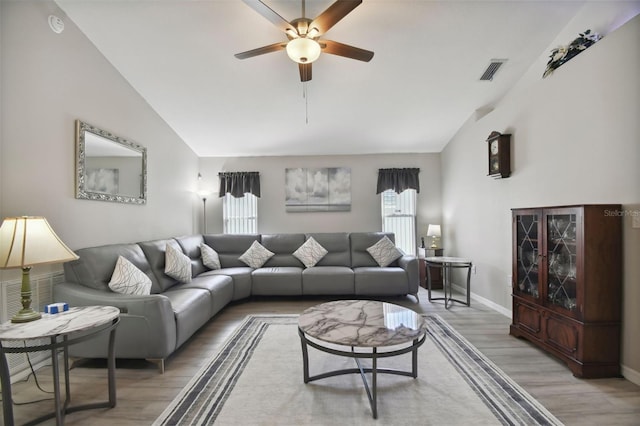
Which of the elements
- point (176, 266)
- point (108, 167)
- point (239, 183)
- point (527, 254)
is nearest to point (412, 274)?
point (527, 254)

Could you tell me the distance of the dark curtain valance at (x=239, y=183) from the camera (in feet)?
16.8

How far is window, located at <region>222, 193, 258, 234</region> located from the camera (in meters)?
5.25

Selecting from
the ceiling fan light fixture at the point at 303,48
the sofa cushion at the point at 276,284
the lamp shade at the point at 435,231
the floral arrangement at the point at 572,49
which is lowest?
the sofa cushion at the point at 276,284

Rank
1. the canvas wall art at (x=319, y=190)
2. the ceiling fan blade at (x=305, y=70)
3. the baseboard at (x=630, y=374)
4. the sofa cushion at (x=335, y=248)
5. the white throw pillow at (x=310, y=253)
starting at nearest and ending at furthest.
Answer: the baseboard at (x=630, y=374) < the ceiling fan blade at (x=305, y=70) < the white throw pillow at (x=310, y=253) < the sofa cushion at (x=335, y=248) < the canvas wall art at (x=319, y=190)

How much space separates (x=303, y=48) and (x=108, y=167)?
2.45m

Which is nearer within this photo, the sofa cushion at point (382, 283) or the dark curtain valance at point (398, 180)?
the sofa cushion at point (382, 283)

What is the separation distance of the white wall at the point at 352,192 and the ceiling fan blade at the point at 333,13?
3171mm

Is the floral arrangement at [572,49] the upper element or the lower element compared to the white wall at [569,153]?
upper

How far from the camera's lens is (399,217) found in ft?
17.1

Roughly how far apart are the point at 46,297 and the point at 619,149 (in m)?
4.59

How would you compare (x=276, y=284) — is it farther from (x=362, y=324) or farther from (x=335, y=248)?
(x=362, y=324)

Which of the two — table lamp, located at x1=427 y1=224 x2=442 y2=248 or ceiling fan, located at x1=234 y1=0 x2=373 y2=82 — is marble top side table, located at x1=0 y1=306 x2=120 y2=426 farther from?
table lamp, located at x1=427 y1=224 x2=442 y2=248

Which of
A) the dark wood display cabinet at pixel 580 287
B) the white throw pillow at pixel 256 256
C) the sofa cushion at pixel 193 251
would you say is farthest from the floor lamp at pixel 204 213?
the dark wood display cabinet at pixel 580 287

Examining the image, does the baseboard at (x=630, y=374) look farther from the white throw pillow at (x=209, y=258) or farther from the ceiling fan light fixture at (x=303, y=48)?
the white throw pillow at (x=209, y=258)
